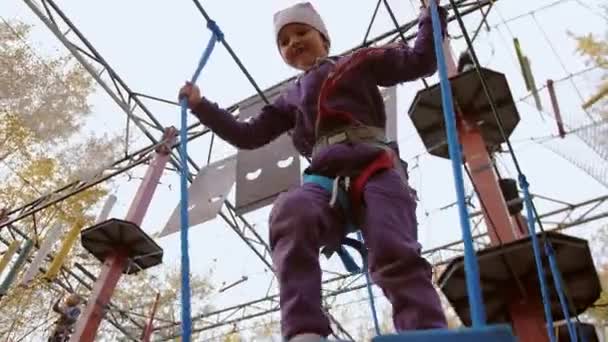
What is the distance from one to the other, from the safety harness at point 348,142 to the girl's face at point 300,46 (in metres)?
0.15

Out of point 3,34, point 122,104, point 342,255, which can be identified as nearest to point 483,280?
point 342,255

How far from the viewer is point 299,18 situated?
1.66 metres

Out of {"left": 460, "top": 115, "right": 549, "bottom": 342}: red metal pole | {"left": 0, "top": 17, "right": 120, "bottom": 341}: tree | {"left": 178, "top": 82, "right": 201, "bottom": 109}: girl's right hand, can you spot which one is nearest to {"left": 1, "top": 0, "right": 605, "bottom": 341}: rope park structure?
{"left": 460, "top": 115, "right": 549, "bottom": 342}: red metal pole

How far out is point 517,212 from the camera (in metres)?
4.49

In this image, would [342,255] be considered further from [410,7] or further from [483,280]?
[410,7]

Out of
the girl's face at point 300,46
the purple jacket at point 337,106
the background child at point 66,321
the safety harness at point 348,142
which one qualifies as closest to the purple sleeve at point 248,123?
the purple jacket at point 337,106

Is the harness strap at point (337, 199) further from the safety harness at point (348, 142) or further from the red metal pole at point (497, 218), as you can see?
the red metal pole at point (497, 218)

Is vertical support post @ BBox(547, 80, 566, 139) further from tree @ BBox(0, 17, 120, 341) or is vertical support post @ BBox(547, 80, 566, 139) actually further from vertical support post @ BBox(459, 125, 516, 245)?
tree @ BBox(0, 17, 120, 341)

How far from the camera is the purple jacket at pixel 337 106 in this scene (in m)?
1.32

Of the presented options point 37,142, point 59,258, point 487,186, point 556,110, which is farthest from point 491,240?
point 37,142

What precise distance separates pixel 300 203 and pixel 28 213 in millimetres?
6200

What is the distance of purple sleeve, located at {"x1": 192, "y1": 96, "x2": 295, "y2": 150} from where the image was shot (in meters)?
1.61

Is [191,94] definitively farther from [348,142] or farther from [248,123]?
[348,142]

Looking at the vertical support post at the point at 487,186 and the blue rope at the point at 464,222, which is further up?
the vertical support post at the point at 487,186
